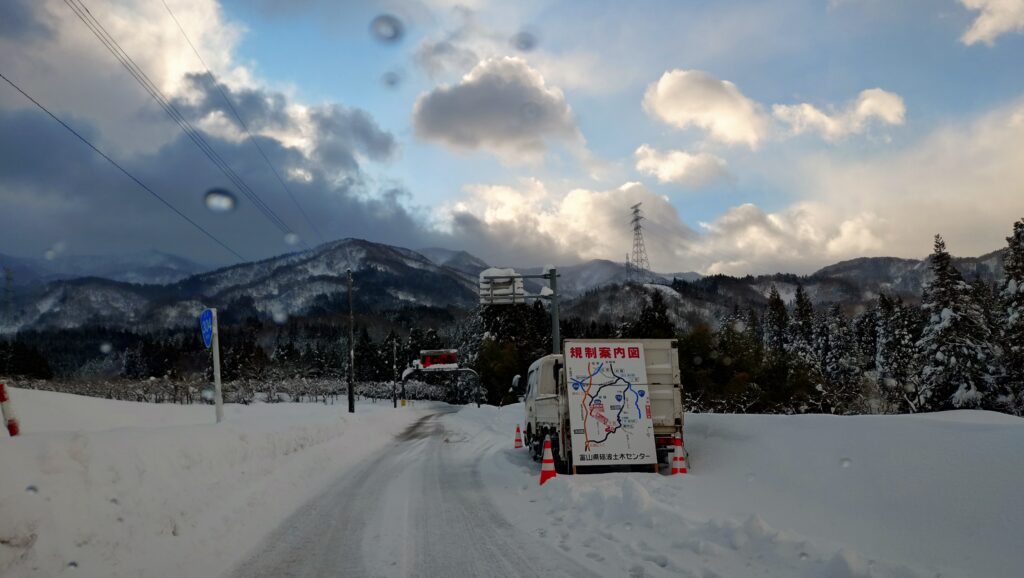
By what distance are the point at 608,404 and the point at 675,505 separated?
404cm

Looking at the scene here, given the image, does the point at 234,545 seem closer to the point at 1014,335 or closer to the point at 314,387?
the point at 1014,335

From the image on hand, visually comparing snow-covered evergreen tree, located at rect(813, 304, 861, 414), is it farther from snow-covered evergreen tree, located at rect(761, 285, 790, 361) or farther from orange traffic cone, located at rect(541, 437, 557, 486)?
orange traffic cone, located at rect(541, 437, 557, 486)

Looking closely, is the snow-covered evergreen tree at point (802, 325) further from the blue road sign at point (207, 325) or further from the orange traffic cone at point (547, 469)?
the blue road sign at point (207, 325)

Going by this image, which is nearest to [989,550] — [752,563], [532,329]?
[752,563]

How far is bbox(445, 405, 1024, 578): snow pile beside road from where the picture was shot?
210 inches

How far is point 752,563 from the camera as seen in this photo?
5574mm

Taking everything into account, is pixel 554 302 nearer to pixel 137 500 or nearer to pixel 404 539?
pixel 404 539

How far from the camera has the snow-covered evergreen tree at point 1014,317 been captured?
34.3m

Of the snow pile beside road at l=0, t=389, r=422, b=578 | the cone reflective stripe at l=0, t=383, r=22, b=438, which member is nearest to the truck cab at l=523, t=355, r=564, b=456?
the snow pile beside road at l=0, t=389, r=422, b=578

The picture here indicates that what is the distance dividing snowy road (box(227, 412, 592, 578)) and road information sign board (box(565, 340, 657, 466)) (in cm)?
239

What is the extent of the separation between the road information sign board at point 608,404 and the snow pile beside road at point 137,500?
5.43 metres

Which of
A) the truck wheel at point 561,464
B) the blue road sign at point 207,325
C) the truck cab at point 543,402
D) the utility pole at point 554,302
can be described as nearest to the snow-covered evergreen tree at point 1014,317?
the utility pole at point 554,302

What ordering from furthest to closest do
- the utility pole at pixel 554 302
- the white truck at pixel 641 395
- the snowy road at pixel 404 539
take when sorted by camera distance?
the utility pole at pixel 554 302 → the white truck at pixel 641 395 → the snowy road at pixel 404 539

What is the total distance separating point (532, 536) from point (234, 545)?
3.65 m
